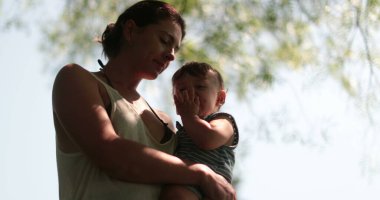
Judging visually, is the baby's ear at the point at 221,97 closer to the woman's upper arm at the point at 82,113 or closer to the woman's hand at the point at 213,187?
the woman's hand at the point at 213,187

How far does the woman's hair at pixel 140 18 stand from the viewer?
1937mm

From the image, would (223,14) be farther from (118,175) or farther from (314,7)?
(118,175)

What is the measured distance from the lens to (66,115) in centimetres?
154

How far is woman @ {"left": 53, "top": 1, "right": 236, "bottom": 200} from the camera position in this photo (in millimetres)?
1511

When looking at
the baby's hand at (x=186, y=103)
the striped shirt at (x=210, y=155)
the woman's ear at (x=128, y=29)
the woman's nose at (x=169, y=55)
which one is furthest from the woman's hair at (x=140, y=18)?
the striped shirt at (x=210, y=155)

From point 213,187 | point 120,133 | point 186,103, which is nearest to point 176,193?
point 213,187

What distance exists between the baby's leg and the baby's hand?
0.31 metres

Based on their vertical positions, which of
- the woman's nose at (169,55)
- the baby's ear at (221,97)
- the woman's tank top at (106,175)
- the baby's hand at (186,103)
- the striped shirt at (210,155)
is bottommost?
the woman's tank top at (106,175)

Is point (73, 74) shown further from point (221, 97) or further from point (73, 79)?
point (221, 97)

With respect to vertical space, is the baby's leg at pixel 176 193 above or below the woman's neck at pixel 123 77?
below

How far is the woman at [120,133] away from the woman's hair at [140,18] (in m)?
0.02

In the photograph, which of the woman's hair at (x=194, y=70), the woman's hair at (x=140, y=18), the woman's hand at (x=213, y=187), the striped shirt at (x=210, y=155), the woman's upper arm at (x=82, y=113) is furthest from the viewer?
the woman's hair at (x=194, y=70)

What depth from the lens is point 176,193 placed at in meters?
1.59

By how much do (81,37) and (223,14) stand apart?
31.9 inches
